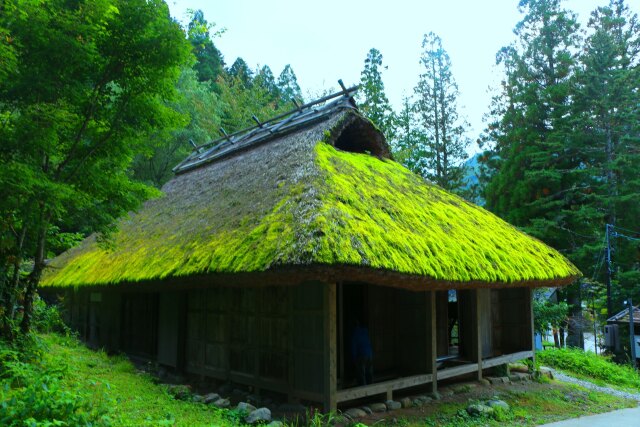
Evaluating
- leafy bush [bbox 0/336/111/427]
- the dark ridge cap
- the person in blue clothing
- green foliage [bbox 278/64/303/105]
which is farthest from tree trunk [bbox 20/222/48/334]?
green foliage [bbox 278/64/303/105]

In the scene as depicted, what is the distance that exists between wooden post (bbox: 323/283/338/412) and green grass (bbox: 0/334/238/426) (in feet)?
4.59

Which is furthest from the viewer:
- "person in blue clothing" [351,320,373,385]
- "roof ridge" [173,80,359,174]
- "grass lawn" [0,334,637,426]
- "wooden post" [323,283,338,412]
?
"roof ridge" [173,80,359,174]

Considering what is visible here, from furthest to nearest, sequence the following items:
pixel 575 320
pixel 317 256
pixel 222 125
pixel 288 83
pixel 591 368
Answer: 1. pixel 288 83
2. pixel 222 125
3. pixel 575 320
4. pixel 591 368
5. pixel 317 256

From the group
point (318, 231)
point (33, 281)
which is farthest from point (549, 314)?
point (33, 281)

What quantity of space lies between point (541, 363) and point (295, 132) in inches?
410

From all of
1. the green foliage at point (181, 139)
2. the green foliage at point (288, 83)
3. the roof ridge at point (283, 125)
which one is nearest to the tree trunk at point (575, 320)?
the roof ridge at point (283, 125)

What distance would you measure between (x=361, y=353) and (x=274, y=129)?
7.02 meters

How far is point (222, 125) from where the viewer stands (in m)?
26.9

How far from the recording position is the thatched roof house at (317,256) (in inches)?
272

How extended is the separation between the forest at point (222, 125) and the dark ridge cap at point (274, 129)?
691mm

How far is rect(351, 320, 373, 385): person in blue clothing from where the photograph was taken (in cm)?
828

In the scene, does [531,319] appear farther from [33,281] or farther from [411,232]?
[33,281]

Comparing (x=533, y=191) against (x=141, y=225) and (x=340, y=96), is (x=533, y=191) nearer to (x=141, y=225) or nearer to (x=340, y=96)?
(x=340, y=96)

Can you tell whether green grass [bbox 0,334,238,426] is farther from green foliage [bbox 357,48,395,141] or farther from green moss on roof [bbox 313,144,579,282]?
green foliage [bbox 357,48,395,141]
